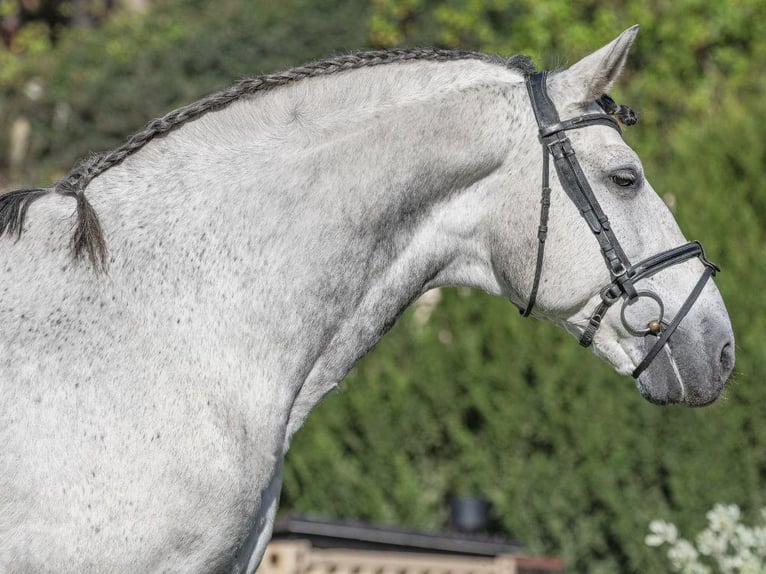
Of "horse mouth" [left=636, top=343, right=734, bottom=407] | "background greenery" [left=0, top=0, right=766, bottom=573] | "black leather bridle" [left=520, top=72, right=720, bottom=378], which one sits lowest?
"background greenery" [left=0, top=0, right=766, bottom=573]

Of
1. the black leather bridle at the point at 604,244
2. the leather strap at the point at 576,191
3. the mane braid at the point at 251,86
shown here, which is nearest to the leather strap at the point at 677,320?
the black leather bridle at the point at 604,244

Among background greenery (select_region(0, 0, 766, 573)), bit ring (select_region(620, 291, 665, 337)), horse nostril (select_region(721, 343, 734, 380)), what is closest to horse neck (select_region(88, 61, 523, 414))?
bit ring (select_region(620, 291, 665, 337))

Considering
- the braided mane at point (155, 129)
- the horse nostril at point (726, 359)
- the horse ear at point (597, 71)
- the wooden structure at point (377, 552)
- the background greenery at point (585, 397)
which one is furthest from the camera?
the background greenery at point (585, 397)

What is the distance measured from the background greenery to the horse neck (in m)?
4.38

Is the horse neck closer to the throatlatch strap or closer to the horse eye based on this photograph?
the throatlatch strap

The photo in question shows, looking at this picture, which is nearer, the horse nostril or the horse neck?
the horse neck

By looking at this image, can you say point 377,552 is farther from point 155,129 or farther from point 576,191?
point 155,129

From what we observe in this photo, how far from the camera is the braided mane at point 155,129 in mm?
2912

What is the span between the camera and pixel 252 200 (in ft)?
9.92

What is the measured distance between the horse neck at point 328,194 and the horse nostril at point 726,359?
701 mm

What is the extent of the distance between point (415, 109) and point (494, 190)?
312 millimetres

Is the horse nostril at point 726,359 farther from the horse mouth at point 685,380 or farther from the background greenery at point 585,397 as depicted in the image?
the background greenery at point 585,397

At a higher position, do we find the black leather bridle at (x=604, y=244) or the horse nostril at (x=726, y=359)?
the black leather bridle at (x=604, y=244)

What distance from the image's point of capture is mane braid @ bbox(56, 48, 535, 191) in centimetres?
305
